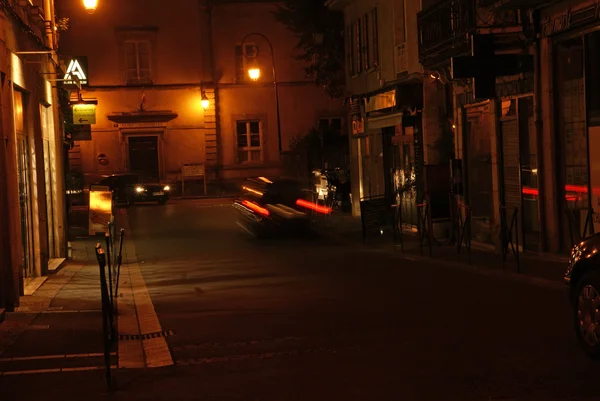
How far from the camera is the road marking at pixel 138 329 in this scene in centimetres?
906

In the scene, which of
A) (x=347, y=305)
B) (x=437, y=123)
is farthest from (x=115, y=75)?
(x=347, y=305)

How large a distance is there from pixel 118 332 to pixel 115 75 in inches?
1546

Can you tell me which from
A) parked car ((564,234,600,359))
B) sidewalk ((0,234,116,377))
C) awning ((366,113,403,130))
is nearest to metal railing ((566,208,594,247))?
parked car ((564,234,600,359))

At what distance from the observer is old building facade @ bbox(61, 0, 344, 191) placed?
48.3 metres

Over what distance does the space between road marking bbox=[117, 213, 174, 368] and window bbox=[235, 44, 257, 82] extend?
33.5 m

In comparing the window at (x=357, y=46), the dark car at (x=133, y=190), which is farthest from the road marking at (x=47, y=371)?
the dark car at (x=133, y=190)

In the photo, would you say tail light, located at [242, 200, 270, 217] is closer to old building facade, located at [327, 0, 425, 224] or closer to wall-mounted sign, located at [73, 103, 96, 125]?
old building facade, located at [327, 0, 425, 224]

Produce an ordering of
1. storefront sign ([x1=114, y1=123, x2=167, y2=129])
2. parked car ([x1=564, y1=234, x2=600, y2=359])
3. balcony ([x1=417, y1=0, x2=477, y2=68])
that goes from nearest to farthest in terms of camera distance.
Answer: parked car ([x1=564, y1=234, x2=600, y2=359]) → balcony ([x1=417, y1=0, x2=477, y2=68]) → storefront sign ([x1=114, y1=123, x2=167, y2=129])

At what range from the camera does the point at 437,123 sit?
2191 centimetres

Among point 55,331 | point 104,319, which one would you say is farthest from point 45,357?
point 55,331

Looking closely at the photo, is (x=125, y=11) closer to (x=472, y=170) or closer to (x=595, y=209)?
(x=472, y=170)

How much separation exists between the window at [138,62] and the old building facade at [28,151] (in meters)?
29.1

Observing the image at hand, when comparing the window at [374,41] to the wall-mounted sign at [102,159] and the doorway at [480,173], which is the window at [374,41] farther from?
the wall-mounted sign at [102,159]

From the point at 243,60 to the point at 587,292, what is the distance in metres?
42.4
